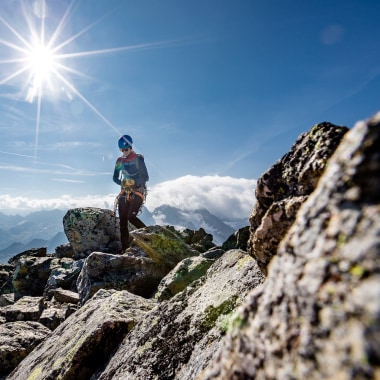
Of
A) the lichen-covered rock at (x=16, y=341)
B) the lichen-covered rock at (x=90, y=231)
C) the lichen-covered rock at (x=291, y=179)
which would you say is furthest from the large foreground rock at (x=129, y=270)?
the lichen-covered rock at (x=90, y=231)

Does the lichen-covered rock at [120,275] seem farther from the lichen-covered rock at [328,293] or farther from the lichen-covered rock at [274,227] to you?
the lichen-covered rock at [328,293]

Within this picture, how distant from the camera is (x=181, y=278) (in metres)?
10.4

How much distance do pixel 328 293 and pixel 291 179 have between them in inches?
108

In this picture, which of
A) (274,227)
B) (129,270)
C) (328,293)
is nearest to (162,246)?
(129,270)

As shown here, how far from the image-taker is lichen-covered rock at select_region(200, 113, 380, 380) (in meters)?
1.38

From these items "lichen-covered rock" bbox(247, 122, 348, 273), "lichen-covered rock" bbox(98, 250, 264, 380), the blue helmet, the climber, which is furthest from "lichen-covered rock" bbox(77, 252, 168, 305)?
"lichen-covered rock" bbox(247, 122, 348, 273)

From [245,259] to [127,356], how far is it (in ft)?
10.7

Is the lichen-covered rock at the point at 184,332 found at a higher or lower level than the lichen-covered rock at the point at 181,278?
lower

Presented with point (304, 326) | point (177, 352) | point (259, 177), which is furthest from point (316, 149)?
point (177, 352)

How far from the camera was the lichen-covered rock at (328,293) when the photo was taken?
1.38m

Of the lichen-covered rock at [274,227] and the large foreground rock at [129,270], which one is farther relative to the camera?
the large foreground rock at [129,270]

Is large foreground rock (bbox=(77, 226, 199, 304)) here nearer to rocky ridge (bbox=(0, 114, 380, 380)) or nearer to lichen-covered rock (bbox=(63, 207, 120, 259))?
rocky ridge (bbox=(0, 114, 380, 380))

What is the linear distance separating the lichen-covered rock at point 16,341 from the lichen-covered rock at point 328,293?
11.0 meters

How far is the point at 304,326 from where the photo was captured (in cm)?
172
